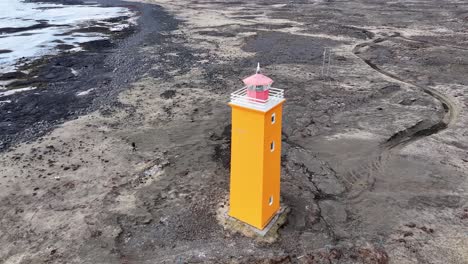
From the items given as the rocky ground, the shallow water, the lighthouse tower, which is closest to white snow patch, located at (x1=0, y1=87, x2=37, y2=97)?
the rocky ground

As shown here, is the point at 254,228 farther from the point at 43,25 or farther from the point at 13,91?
the point at 43,25

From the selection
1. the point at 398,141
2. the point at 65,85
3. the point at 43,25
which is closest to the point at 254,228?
the point at 398,141

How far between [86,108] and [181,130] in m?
5.53

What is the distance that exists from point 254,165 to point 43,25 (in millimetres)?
36337

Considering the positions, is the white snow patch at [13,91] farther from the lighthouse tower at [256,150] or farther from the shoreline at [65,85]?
the lighthouse tower at [256,150]

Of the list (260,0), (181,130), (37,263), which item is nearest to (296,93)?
(181,130)

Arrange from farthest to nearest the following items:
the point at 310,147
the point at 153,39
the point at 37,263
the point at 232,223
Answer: the point at 153,39 < the point at 310,147 < the point at 232,223 < the point at 37,263

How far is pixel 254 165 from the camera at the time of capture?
10.1m

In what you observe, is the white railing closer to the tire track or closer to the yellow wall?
the yellow wall

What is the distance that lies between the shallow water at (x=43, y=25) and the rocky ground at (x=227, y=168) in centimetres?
872

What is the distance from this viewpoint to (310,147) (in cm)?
1552

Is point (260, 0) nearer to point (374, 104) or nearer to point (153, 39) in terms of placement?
point (153, 39)

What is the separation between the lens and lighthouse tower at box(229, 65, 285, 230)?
954 cm

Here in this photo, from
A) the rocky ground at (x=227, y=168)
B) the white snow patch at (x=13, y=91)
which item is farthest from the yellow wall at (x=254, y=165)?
the white snow patch at (x=13, y=91)
